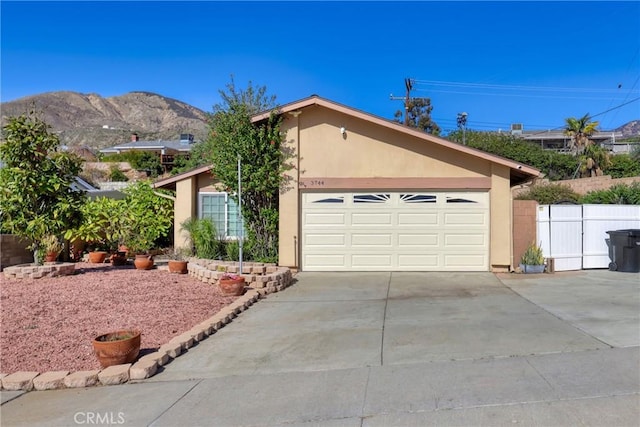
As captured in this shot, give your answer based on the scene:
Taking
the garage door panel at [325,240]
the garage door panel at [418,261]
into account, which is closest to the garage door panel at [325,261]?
the garage door panel at [325,240]

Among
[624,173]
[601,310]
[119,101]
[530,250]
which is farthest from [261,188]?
[119,101]

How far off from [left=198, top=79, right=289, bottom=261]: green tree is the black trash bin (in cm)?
844

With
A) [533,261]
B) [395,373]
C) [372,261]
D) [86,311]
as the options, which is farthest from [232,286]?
[533,261]

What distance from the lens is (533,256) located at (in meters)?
13.2

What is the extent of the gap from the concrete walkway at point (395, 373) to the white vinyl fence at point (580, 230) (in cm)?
397

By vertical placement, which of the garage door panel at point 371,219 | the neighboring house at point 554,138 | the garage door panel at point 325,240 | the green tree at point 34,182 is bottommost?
the garage door panel at point 325,240

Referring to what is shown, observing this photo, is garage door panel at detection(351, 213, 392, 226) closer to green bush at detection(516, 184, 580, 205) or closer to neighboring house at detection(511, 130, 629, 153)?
green bush at detection(516, 184, 580, 205)

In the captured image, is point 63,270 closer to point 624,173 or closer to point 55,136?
point 55,136

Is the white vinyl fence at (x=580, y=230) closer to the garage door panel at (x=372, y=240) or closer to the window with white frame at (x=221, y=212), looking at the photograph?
the garage door panel at (x=372, y=240)

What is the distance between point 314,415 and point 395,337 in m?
2.68

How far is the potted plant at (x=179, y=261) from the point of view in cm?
1288

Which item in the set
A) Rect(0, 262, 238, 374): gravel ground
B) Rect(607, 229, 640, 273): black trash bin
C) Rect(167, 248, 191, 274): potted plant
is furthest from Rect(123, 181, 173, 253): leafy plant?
Rect(607, 229, 640, 273): black trash bin

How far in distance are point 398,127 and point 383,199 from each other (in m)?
1.89

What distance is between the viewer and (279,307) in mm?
9664
